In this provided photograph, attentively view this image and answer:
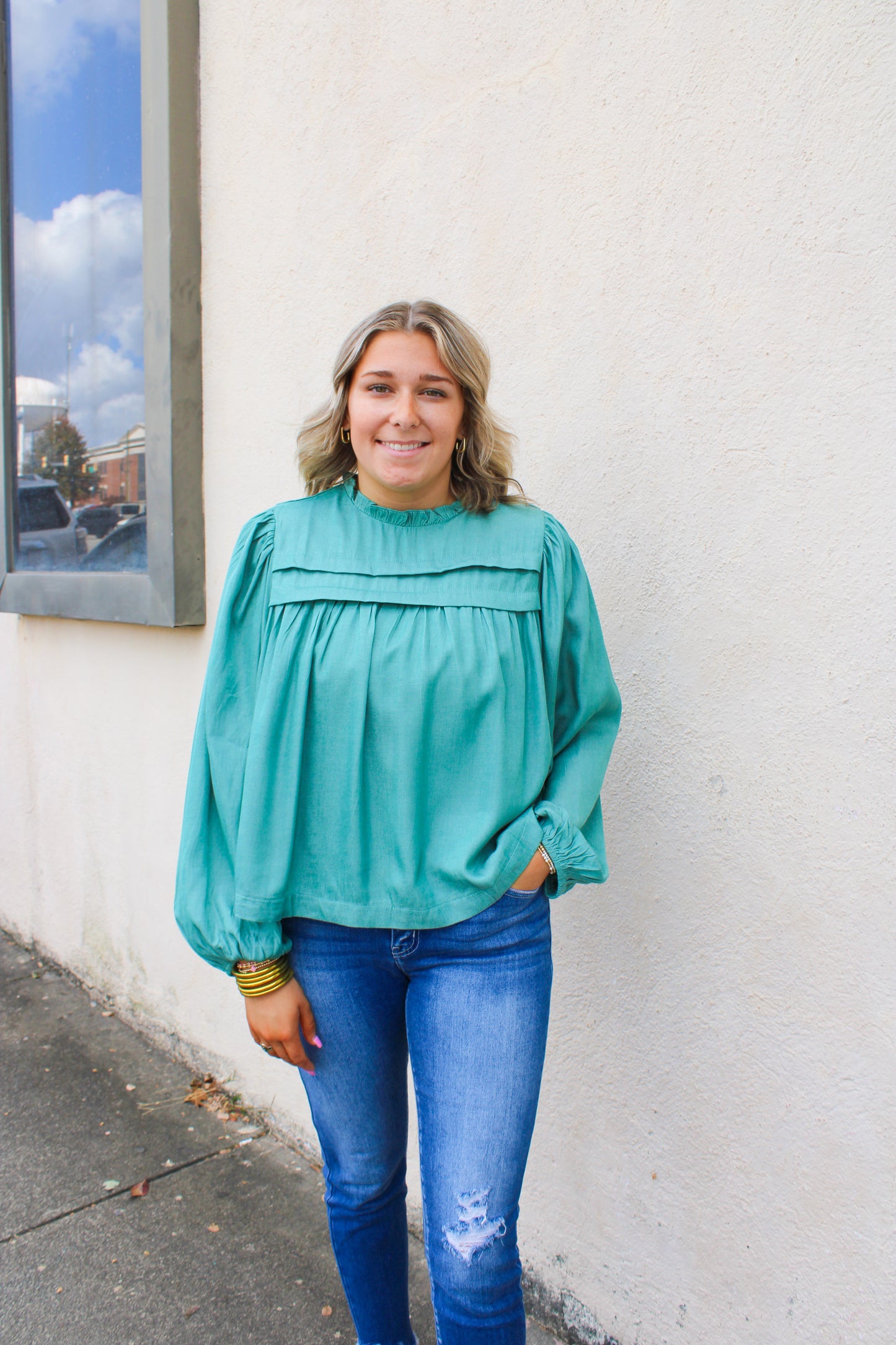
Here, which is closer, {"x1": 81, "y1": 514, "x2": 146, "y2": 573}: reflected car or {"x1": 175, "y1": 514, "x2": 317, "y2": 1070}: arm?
{"x1": 175, "y1": 514, "x2": 317, "y2": 1070}: arm

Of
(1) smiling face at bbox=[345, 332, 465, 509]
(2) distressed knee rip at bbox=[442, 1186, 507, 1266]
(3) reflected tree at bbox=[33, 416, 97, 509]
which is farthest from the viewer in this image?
(3) reflected tree at bbox=[33, 416, 97, 509]

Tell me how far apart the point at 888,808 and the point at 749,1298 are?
0.98m

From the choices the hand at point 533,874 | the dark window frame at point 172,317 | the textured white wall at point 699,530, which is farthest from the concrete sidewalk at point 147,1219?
the dark window frame at point 172,317

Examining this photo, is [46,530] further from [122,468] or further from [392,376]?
[392,376]

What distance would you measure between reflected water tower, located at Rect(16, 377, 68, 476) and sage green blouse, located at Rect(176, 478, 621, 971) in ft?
8.92

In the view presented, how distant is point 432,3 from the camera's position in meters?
2.35

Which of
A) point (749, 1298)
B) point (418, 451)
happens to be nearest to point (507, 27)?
point (418, 451)

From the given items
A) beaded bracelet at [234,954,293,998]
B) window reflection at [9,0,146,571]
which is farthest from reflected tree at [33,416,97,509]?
beaded bracelet at [234,954,293,998]

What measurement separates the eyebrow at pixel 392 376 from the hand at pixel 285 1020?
3.35 ft

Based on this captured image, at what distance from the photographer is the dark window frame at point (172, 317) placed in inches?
121

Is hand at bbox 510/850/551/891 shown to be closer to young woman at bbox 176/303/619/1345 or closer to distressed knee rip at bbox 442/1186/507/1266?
young woman at bbox 176/303/619/1345

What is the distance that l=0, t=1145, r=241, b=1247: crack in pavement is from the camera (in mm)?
2570

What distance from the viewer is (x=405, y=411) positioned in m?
1.63

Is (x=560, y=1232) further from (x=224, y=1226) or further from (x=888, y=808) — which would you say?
(x=888, y=808)
